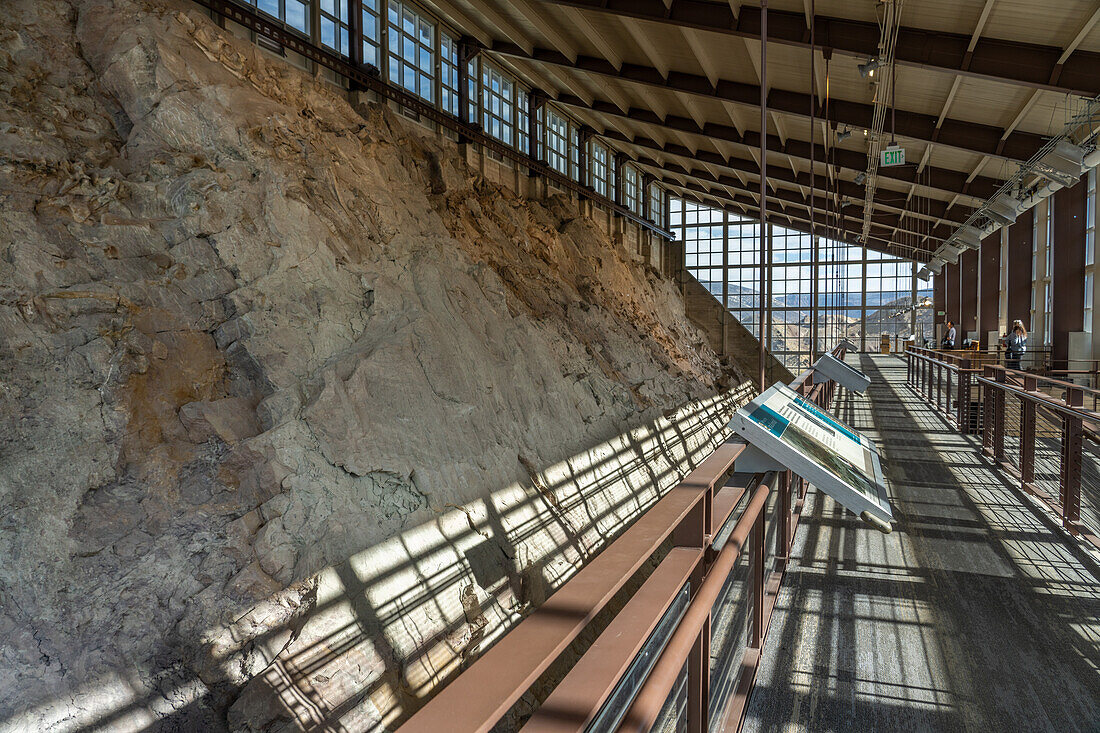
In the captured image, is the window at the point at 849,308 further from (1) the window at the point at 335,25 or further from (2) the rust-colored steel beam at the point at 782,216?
(1) the window at the point at 335,25

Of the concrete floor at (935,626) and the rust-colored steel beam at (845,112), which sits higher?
the rust-colored steel beam at (845,112)

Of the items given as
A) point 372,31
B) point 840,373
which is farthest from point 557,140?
point 840,373

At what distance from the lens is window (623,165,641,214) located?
1179 inches

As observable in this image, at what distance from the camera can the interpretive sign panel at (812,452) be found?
2.28 metres

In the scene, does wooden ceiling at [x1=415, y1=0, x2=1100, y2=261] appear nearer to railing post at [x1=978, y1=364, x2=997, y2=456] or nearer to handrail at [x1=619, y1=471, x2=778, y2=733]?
railing post at [x1=978, y1=364, x2=997, y2=456]

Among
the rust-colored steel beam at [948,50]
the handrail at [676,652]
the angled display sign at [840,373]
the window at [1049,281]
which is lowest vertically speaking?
the handrail at [676,652]

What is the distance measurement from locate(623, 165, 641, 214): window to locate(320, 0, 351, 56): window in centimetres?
1771

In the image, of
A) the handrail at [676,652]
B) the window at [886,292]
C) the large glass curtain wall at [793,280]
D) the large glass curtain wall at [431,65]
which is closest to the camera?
the handrail at [676,652]

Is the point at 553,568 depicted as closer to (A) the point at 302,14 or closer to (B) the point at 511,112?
(A) the point at 302,14

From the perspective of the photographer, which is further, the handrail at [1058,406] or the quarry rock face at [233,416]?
the quarry rock face at [233,416]

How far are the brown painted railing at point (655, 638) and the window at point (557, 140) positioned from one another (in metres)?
21.7

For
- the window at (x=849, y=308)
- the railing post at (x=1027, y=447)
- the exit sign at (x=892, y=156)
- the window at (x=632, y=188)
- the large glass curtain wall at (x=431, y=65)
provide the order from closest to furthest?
the railing post at (x=1027, y=447) → the exit sign at (x=892, y=156) → the large glass curtain wall at (x=431, y=65) → the window at (x=632, y=188) → the window at (x=849, y=308)

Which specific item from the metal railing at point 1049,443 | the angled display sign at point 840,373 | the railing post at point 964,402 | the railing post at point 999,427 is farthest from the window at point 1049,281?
the angled display sign at point 840,373

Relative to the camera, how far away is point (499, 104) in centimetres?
1961
